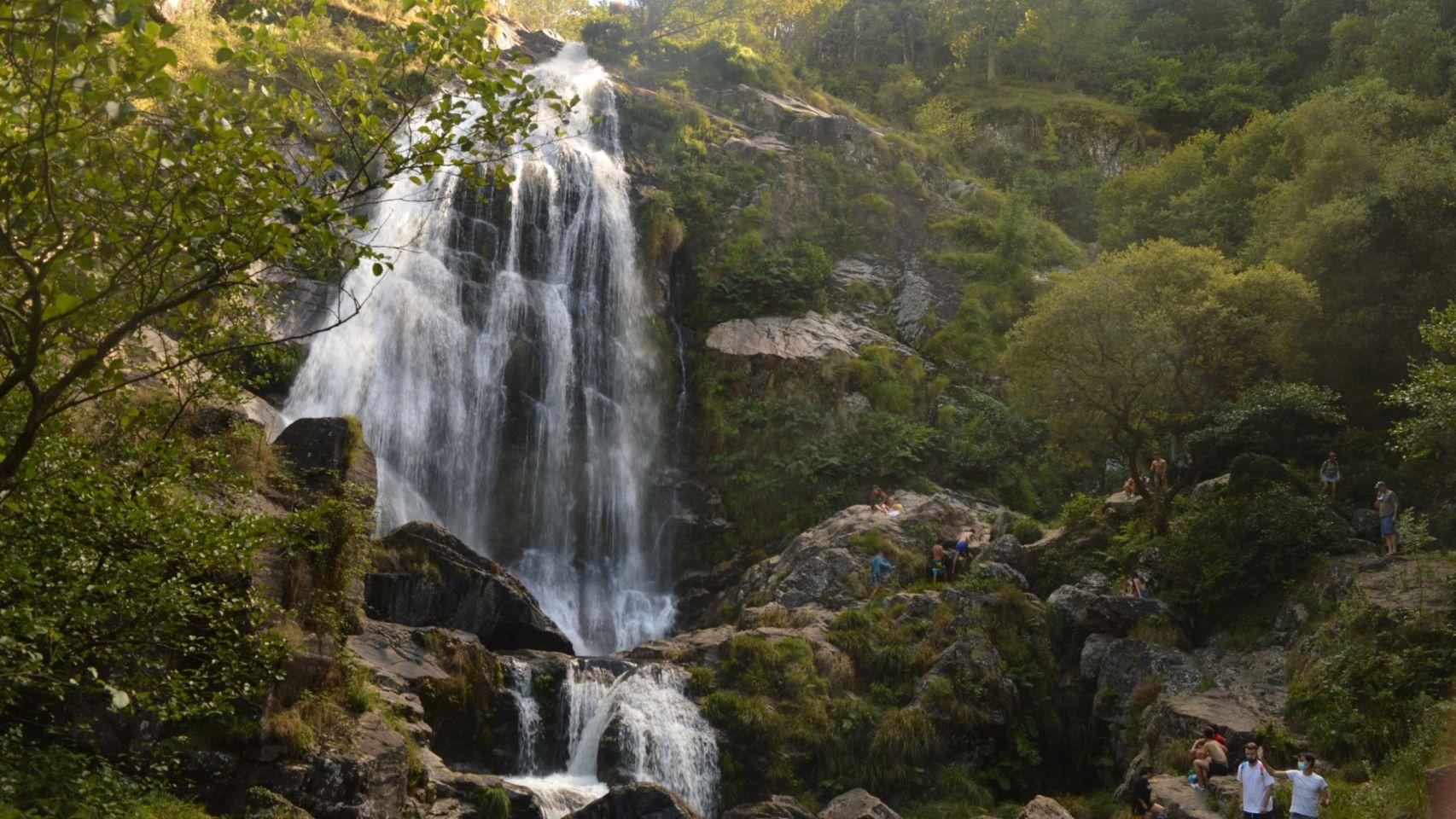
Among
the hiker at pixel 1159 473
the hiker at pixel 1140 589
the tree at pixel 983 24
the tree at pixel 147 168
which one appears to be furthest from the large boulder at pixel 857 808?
the tree at pixel 983 24

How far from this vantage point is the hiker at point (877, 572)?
2009 cm

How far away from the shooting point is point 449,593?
1720 cm

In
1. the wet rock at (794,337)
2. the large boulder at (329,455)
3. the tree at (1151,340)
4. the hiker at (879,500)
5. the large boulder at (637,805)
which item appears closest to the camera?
the large boulder at (637,805)

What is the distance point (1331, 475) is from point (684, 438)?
49.3 ft

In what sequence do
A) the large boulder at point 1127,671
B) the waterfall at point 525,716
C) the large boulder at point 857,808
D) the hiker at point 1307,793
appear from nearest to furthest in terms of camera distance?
1. the hiker at point 1307,793
2. the large boulder at point 857,808
3. the waterfall at point 525,716
4. the large boulder at point 1127,671

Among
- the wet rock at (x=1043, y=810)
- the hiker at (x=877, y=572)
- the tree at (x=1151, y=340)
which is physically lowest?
the wet rock at (x=1043, y=810)

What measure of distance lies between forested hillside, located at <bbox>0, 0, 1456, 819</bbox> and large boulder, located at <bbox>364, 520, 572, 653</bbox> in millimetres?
76

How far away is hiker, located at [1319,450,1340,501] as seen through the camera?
1814 centimetres

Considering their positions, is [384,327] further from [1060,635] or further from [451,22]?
[451,22]

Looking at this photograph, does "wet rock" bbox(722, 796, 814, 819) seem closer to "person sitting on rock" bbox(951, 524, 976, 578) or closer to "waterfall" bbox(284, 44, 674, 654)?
"person sitting on rock" bbox(951, 524, 976, 578)

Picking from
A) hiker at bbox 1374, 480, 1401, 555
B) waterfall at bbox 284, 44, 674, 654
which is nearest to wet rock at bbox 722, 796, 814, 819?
waterfall at bbox 284, 44, 674, 654

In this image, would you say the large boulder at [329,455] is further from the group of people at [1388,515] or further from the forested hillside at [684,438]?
the group of people at [1388,515]

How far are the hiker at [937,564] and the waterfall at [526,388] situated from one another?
20.5ft

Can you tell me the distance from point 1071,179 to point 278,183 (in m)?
37.3
